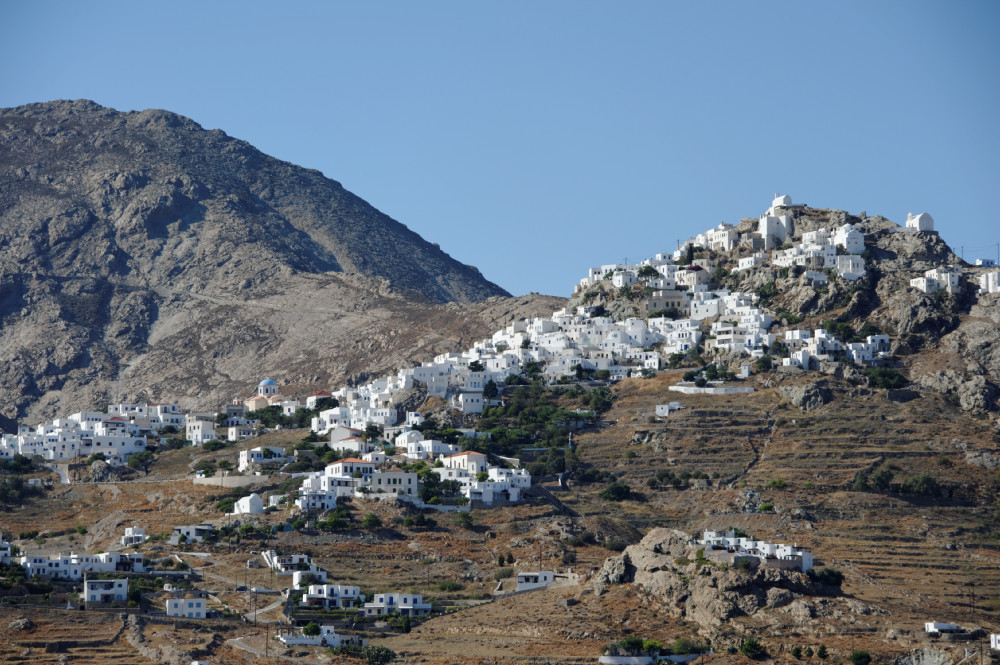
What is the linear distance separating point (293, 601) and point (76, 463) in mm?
33128

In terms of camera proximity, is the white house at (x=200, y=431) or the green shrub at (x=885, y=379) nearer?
the green shrub at (x=885, y=379)

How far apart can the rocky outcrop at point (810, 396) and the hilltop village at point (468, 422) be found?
3.16 meters

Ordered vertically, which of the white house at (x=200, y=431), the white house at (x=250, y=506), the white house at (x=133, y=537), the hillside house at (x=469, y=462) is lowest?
the white house at (x=133, y=537)

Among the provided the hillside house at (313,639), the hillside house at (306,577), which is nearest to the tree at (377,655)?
the hillside house at (313,639)

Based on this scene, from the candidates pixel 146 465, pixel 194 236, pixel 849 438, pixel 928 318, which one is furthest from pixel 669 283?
pixel 194 236

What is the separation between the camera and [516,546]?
3381 inches

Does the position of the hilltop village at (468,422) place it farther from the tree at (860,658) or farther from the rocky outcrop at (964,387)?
the tree at (860,658)

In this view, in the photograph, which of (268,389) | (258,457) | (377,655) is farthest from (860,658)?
(268,389)

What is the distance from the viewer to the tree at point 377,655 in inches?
2670

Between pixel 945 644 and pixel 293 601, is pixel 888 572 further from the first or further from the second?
pixel 293 601

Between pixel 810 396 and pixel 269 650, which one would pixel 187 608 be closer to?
pixel 269 650

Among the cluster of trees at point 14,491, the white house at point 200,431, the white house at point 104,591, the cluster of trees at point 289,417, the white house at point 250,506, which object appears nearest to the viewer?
the white house at point 104,591

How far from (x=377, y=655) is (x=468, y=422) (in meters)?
38.9

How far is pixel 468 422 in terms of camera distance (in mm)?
106250
